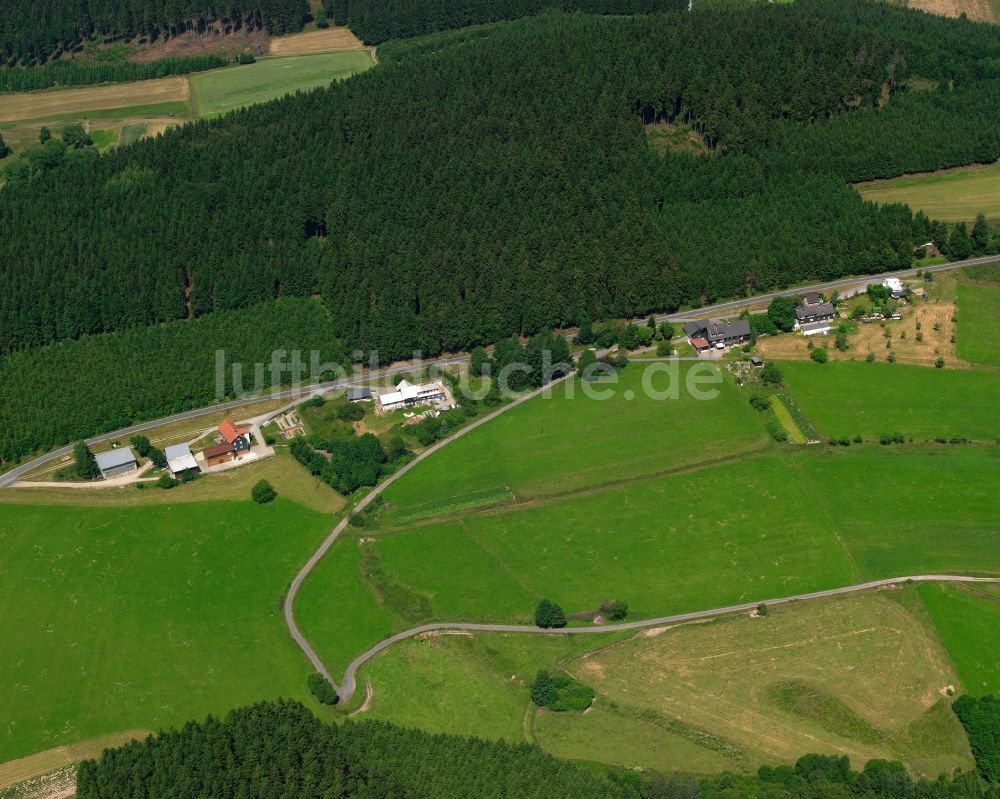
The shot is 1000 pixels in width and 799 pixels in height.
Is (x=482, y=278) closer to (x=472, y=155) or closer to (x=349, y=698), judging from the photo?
(x=472, y=155)

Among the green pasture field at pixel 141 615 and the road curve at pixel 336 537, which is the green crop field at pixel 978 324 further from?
the green pasture field at pixel 141 615

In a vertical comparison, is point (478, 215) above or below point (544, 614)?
above

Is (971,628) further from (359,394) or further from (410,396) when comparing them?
(359,394)

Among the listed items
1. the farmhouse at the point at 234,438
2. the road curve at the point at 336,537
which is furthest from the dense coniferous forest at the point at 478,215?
the road curve at the point at 336,537

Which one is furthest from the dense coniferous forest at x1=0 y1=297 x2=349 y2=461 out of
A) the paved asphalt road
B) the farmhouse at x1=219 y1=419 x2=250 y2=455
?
the farmhouse at x1=219 y1=419 x2=250 y2=455

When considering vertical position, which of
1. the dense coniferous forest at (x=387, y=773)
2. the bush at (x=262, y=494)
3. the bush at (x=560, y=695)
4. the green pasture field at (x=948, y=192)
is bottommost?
the bush at (x=560, y=695)

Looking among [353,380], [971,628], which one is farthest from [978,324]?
[353,380]

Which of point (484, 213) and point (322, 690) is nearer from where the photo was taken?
point (322, 690)

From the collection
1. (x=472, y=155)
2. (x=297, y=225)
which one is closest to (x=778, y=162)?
(x=472, y=155)
